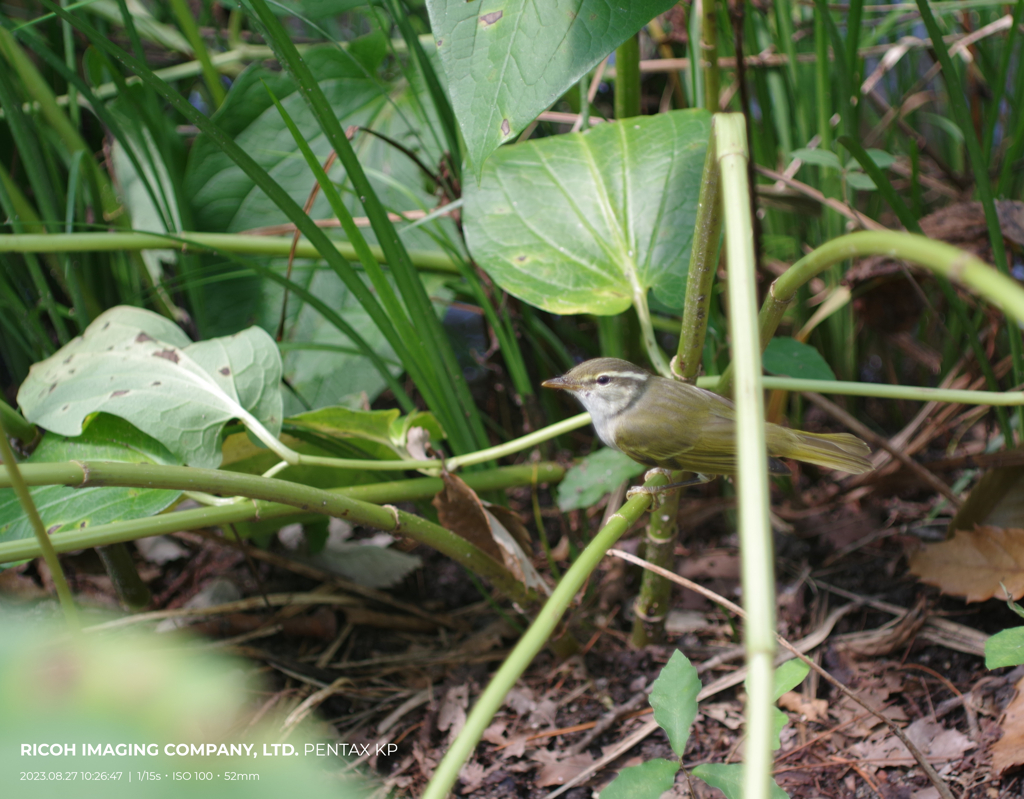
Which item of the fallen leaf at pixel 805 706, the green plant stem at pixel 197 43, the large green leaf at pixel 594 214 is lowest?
the fallen leaf at pixel 805 706

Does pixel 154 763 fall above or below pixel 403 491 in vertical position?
above

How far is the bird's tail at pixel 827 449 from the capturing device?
152 cm

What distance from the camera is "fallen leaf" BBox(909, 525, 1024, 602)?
1.59m

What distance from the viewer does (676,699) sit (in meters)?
1.10

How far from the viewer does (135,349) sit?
62.2 inches

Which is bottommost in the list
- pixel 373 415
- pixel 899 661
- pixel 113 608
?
pixel 899 661

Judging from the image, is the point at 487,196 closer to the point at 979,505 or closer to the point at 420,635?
the point at 420,635

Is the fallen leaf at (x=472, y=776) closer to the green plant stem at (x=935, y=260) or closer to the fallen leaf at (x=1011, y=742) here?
the fallen leaf at (x=1011, y=742)

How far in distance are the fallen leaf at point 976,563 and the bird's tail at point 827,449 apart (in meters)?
0.41

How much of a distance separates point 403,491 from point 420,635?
28.0 inches

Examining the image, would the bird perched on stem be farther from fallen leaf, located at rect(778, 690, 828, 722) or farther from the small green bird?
fallen leaf, located at rect(778, 690, 828, 722)

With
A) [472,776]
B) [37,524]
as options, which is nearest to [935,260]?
[37,524]

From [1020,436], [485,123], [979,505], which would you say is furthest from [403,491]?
[1020,436]

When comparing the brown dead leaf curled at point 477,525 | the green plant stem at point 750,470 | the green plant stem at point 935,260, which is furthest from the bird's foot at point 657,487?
the green plant stem at point 750,470
